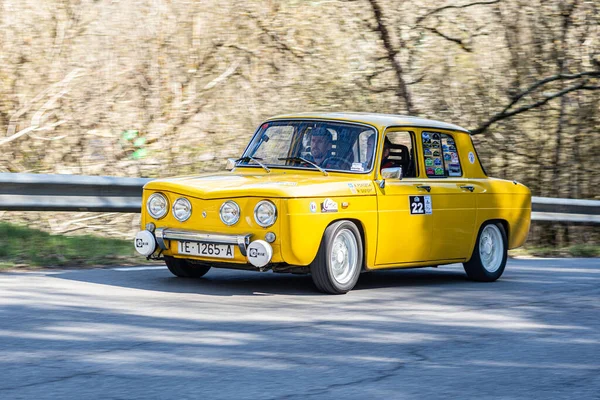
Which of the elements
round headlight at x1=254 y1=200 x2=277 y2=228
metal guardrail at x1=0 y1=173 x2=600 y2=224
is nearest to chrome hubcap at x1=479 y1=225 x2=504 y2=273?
round headlight at x1=254 y1=200 x2=277 y2=228

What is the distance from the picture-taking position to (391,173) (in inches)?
361

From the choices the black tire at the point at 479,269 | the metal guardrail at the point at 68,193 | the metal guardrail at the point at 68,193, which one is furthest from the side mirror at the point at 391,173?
the metal guardrail at the point at 68,193

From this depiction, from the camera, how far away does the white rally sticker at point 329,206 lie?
27.4ft

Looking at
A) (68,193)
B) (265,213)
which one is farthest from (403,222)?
(68,193)

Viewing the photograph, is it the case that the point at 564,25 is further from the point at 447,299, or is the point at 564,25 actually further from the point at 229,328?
the point at 229,328

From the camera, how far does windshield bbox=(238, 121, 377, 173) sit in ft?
30.3

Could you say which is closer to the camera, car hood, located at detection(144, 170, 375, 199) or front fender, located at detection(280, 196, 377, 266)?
front fender, located at detection(280, 196, 377, 266)

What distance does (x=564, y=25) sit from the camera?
19.2m

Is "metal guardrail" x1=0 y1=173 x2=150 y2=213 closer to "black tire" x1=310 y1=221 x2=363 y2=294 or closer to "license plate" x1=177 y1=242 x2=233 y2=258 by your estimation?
"license plate" x1=177 y1=242 x2=233 y2=258

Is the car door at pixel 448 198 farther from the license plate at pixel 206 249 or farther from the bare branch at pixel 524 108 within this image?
the bare branch at pixel 524 108

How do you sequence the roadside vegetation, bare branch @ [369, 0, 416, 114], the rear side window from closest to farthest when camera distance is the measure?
the rear side window < the roadside vegetation < bare branch @ [369, 0, 416, 114]

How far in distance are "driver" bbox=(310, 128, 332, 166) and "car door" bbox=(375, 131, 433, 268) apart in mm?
505

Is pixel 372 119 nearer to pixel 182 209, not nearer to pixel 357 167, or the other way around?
pixel 357 167

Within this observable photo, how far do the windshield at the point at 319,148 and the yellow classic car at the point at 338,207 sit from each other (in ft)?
0.04
